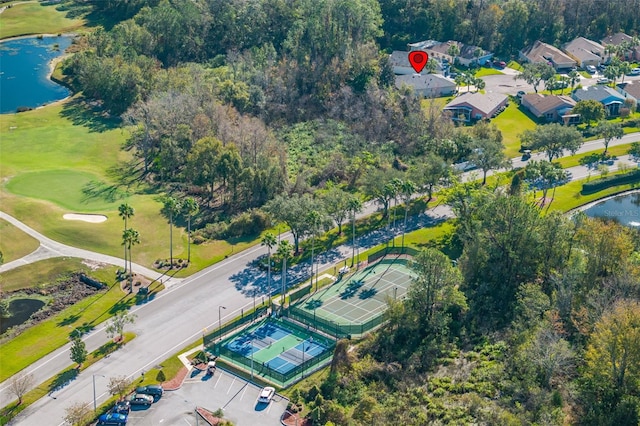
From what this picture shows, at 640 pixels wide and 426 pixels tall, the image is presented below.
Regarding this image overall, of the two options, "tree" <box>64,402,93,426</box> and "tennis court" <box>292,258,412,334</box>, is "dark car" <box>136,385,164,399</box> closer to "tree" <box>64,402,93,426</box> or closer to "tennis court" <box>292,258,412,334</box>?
"tree" <box>64,402,93,426</box>

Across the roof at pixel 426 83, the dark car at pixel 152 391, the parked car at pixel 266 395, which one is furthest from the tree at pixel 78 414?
the roof at pixel 426 83

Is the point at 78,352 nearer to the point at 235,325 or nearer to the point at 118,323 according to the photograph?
the point at 118,323

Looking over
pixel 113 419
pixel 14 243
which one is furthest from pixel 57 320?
pixel 113 419

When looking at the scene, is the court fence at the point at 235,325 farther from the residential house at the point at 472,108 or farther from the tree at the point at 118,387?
the residential house at the point at 472,108

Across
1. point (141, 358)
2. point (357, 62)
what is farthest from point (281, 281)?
point (357, 62)

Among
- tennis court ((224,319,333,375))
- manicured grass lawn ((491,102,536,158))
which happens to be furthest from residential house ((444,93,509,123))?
tennis court ((224,319,333,375))

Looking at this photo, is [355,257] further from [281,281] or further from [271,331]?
[271,331]
